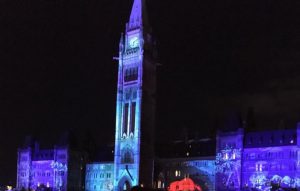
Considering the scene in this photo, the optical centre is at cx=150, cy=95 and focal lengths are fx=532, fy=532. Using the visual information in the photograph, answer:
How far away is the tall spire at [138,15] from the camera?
376ft

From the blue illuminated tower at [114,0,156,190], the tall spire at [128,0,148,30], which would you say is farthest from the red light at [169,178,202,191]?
the tall spire at [128,0,148,30]

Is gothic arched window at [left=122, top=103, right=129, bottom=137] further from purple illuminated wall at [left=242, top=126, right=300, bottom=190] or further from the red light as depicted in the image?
purple illuminated wall at [left=242, top=126, right=300, bottom=190]

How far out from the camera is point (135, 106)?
110000mm

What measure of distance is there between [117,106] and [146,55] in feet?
40.8

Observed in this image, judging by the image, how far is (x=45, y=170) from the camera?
13150 centimetres

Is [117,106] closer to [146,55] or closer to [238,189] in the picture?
[146,55]

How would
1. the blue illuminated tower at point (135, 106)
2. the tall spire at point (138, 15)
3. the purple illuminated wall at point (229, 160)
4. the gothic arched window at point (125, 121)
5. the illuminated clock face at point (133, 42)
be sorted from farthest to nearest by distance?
the tall spire at point (138, 15), the illuminated clock face at point (133, 42), the gothic arched window at point (125, 121), the blue illuminated tower at point (135, 106), the purple illuminated wall at point (229, 160)

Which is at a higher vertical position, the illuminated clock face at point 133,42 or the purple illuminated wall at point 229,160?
the illuminated clock face at point 133,42

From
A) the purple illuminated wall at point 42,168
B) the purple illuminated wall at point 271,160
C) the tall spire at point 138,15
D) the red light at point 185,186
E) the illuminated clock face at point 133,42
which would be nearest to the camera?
the red light at point 185,186

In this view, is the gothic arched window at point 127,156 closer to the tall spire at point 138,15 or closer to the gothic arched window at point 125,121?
the gothic arched window at point 125,121

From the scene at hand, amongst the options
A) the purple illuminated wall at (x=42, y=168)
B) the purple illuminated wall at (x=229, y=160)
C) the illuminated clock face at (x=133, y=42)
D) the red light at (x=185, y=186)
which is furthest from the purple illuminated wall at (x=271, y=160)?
Result: the purple illuminated wall at (x=42, y=168)

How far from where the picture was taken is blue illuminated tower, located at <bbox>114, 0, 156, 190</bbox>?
354ft

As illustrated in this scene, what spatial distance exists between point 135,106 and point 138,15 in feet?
66.8

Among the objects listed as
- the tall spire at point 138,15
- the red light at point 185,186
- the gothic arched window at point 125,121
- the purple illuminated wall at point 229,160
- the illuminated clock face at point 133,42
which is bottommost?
the red light at point 185,186
